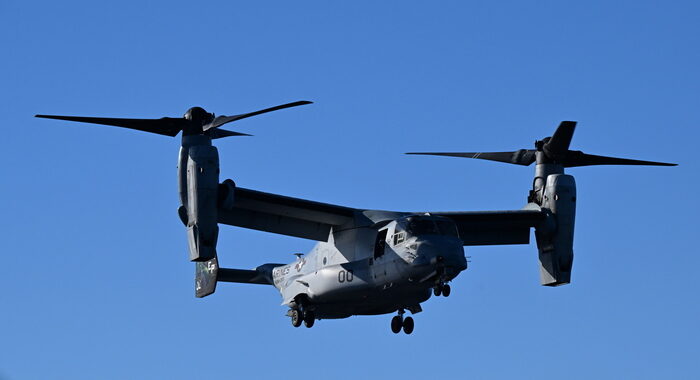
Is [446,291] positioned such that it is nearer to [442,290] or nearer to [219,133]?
[442,290]

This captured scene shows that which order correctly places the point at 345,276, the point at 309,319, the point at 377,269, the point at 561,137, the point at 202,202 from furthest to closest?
the point at 561,137
the point at 309,319
the point at 345,276
the point at 377,269
the point at 202,202

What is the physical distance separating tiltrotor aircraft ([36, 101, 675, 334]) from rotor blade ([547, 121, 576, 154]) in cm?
3

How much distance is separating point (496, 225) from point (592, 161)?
3.45m

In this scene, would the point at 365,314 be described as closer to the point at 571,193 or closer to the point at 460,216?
the point at 460,216

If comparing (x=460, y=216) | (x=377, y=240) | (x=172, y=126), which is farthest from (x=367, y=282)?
(x=172, y=126)

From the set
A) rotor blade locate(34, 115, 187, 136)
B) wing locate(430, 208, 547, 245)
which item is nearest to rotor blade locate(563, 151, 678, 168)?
wing locate(430, 208, 547, 245)

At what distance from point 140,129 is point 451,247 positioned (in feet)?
29.0

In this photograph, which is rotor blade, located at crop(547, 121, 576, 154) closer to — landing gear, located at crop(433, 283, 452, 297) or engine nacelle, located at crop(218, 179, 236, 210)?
landing gear, located at crop(433, 283, 452, 297)

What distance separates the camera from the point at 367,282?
39219mm

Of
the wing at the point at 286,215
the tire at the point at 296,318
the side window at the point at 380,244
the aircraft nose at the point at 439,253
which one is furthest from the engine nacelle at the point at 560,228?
the tire at the point at 296,318

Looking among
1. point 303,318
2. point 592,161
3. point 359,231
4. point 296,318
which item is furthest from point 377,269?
point 592,161

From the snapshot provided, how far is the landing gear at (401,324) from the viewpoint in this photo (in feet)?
135

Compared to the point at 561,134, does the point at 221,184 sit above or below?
below

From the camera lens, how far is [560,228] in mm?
41562
